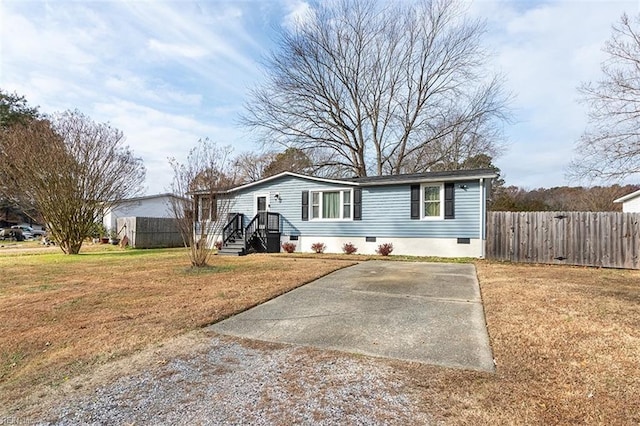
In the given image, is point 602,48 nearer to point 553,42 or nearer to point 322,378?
point 553,42

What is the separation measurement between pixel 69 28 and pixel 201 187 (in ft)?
15.2

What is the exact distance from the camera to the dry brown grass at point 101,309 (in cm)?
318

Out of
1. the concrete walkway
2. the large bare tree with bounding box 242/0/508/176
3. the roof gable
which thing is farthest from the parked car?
the concrete walkway

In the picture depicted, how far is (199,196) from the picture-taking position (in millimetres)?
9164

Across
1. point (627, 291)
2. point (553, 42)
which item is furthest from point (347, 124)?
point (627, 291)

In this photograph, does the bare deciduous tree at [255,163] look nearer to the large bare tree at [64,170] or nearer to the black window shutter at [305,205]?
the large bare tree at [64,170]

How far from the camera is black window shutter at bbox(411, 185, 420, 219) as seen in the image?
13.1 meters

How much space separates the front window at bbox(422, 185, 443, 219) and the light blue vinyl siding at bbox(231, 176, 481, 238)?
275mm

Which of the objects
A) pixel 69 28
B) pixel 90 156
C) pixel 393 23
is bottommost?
pixel 90 156

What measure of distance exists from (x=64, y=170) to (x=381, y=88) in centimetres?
1764

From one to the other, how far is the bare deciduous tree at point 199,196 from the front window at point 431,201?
740 cm

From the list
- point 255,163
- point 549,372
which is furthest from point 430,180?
point 255,163

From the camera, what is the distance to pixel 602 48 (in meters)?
12.0

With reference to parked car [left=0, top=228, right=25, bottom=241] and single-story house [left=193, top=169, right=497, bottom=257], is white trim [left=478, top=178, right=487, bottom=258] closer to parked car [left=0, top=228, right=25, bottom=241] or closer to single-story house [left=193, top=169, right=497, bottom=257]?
single-story house [left=193, top=169, right=497, bottom=257]
